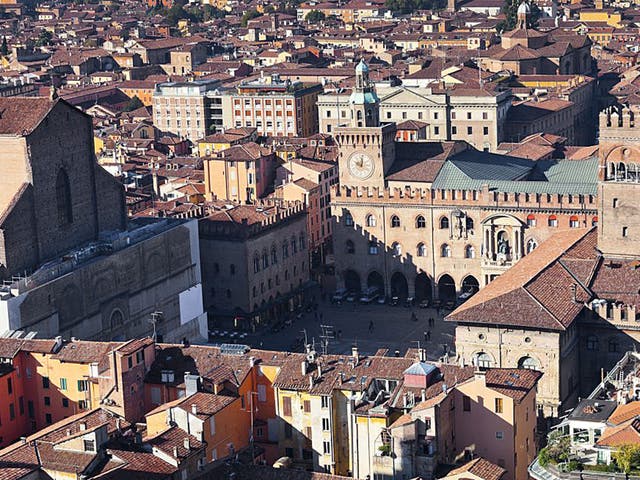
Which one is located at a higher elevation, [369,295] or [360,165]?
[360,165]

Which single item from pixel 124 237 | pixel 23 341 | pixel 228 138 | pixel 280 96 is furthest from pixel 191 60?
pixel 23 341

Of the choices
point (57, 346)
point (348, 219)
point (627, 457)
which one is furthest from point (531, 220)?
point (627, 457)

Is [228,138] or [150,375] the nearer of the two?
[150,375]

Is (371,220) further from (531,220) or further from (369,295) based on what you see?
(531,220)

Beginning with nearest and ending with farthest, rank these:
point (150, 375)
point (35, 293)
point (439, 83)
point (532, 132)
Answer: point (150, 375) < point (35, 293) < point (532, 132) < point (439, 83)

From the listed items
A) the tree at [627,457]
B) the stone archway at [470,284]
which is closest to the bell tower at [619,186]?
the stone archway at [470,284]

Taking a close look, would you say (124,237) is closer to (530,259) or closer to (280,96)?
(530,259)

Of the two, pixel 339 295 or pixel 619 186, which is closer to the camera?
pixel 619 186
